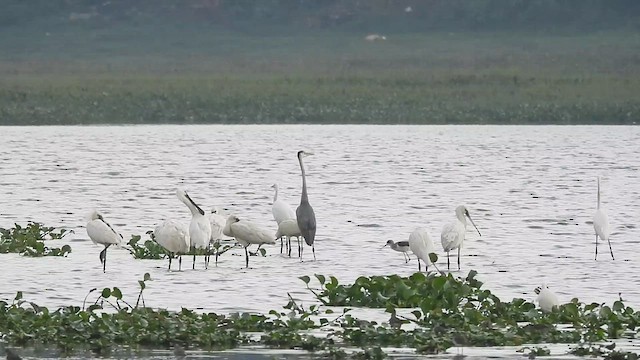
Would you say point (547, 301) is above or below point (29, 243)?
below

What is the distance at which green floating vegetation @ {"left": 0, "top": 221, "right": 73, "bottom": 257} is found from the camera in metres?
17.9

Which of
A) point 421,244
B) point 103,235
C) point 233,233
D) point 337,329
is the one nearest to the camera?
point 337,329

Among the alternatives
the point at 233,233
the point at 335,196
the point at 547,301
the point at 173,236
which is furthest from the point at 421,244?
the point at 335,196

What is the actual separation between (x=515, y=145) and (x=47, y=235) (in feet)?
83.4

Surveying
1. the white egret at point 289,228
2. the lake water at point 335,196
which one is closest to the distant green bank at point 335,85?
the lake water at point 335,196

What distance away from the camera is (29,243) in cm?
1816

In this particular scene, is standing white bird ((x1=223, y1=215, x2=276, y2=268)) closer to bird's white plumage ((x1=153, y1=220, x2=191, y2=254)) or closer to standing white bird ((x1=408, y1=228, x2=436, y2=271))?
bird's white plumage ((x1=153, y1=220, x2=191, y2=254))

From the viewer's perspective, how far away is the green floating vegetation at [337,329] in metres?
12.2

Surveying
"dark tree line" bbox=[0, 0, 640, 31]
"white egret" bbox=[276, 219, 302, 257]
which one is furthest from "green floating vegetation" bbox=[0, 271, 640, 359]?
"dark tree line" bbox=[0, 0, 640, 31]

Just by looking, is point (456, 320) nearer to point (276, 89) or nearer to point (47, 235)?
point (47, 235)

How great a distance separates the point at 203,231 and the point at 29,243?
8.38 feet

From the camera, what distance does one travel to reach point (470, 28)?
276 ft

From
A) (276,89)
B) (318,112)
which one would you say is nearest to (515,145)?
(318,112)

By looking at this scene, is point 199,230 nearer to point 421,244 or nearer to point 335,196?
point 421,244
